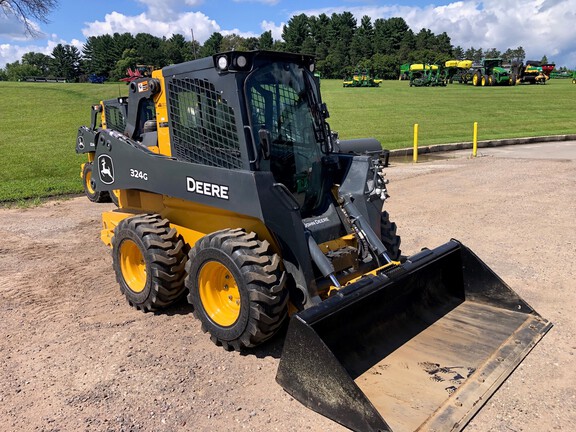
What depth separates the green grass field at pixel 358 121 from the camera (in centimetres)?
1329

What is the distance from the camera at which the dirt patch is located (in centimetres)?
336

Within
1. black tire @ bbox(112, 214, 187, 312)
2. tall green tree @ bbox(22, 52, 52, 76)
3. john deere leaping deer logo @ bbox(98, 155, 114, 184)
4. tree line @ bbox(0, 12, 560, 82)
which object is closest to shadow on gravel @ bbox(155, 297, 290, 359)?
black tire @ bbox(112, 214, 187, 312)

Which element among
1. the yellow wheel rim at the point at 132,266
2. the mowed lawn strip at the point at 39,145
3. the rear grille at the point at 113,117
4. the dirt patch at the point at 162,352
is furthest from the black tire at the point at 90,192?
the yellow wheel rim at the point at 132,266

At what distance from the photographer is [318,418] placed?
3330 mm

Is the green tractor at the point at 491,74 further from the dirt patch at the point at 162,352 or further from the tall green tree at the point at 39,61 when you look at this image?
the tall green tree at the point at 39,61

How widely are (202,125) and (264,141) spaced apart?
0.74 m

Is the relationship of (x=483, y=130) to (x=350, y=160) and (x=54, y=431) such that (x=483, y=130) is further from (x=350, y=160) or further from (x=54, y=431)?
(x=54, y=431)

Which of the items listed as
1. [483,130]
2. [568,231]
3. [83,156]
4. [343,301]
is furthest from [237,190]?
[483,130]

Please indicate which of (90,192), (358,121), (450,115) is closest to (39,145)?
(90,192)

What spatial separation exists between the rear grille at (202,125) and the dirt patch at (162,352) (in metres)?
1.57

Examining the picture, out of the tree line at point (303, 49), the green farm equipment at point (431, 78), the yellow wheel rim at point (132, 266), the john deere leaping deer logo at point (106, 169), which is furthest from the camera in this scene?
the tree line at point (303, 49)

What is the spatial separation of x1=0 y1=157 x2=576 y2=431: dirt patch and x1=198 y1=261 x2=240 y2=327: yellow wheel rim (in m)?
0.30

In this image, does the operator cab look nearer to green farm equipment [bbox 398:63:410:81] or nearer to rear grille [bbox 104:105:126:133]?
rear grille [bbox 104:105:126:133]

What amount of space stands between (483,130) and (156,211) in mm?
19270
